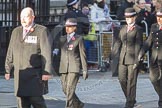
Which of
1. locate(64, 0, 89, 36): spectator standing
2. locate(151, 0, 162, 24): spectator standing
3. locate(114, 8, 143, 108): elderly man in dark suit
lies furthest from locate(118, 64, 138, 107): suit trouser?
locate(151, 0, 162, 24): spectator standing

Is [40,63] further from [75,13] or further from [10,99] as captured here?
[75,13]

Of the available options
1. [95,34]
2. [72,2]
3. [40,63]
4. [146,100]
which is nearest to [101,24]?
[95,34]

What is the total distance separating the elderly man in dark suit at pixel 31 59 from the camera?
933 cm

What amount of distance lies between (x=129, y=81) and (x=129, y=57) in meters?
0.50

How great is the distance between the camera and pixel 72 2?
17281 mm

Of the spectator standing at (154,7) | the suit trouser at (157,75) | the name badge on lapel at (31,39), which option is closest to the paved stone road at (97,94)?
the suit trouser at (157,75)

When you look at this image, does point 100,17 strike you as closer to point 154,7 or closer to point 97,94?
point 154,7

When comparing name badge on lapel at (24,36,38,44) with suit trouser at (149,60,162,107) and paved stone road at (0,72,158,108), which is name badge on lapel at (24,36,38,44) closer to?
paved stone road at (0,72,158,108)

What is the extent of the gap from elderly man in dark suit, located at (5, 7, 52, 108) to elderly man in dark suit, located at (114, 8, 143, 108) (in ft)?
10.5

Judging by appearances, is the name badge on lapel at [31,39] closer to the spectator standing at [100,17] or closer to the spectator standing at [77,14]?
the spectator standing at [77,14]

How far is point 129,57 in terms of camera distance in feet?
40.4

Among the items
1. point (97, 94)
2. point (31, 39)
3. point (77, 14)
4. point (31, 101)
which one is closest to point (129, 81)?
point (97, 94)

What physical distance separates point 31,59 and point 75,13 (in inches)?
306

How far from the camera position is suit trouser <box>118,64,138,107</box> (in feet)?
40.1
